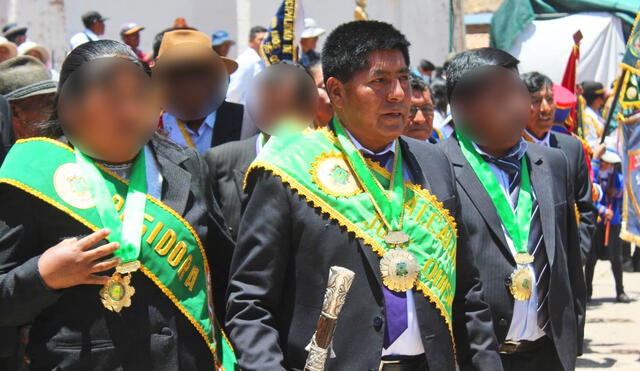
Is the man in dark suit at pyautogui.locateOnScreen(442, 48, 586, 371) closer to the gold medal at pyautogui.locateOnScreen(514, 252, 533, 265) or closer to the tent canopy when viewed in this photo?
the gold medal at pyautogui.locateOnScreen(514, 252, 533, 265)

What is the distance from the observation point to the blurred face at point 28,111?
5.61 metres

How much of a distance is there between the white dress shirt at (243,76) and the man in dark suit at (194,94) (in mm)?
3357

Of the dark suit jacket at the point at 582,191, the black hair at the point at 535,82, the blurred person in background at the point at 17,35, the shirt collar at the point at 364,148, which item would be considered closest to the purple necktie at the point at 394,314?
the shirt collar at the point at 364,148

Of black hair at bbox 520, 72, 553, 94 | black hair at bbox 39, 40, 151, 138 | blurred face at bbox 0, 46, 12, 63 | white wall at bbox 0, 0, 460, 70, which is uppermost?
black hair at bbox 39, 40, 151, 138

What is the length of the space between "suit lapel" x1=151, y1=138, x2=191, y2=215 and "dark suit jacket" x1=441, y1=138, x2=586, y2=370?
1.32 m

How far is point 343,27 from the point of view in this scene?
386cm

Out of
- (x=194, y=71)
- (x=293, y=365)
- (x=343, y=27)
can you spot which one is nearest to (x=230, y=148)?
(x=194, y=71)

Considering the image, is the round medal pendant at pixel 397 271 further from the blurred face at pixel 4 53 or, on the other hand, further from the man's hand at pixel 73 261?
the blurred face at pixel 4 53

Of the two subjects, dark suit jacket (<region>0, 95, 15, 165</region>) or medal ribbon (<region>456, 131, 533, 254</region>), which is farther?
dark suit jacket (<region>0, 95, 15, 165</region>)

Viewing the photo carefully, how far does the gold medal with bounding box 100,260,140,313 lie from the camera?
3.32 meters

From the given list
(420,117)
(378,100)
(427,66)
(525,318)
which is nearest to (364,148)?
(378,100)

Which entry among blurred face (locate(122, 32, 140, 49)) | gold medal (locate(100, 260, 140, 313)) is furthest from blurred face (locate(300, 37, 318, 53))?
gold medal (locate(100, 260, 140, 313))

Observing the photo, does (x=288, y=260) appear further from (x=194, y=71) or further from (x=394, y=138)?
(x=194, y=71)

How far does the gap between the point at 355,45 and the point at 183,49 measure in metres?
1.88
